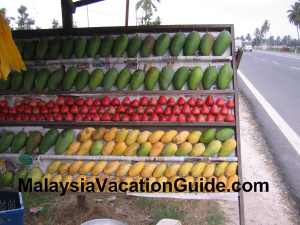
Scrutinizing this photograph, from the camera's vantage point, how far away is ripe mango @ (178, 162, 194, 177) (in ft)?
12.7

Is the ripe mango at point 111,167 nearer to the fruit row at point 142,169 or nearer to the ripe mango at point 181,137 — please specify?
the fruit row at point 142,169

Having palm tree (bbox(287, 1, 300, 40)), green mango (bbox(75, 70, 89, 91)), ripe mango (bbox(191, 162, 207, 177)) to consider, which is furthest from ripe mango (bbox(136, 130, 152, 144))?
palm tree (bbox(287, 1, 300, 40))

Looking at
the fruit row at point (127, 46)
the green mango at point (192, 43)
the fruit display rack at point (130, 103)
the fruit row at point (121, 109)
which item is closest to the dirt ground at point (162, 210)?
the fruit display rack at point (130, 103)

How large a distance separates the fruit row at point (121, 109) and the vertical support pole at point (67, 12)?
933 millimetres

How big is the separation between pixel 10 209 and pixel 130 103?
1.57 metres

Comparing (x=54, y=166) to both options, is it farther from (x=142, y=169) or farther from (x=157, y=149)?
(x=157, y=149)

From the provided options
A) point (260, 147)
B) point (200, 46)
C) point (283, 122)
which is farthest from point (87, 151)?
point (283, 122)

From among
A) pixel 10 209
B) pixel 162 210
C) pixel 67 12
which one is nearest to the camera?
pixel 10 209

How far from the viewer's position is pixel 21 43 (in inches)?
172

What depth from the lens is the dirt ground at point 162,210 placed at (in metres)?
4.59

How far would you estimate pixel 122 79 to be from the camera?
4.06 m

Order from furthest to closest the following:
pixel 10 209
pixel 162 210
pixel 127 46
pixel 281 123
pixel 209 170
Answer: pixel 281 123, pixel 162 210, pixel 127 46, pixel 209 170, pixel 10 209

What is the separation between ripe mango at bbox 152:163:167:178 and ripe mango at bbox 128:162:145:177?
5.7 inches

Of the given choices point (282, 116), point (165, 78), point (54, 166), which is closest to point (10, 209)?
point (54, 166)
